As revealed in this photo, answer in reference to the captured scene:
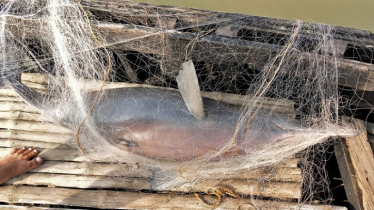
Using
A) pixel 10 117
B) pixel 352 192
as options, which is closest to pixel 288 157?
pixel 352 192

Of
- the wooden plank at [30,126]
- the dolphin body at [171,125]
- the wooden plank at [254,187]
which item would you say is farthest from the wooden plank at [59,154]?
the wooden plank at [254,187]

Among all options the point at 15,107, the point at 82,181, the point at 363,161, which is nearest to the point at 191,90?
the point at 82,181

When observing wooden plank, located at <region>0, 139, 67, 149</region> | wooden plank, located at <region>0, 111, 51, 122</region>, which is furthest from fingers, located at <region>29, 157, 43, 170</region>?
wooden plank, located at <region>0, 111, 51, 122</region>

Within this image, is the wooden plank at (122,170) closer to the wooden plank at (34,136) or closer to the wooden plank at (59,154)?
the wooden plank at (59,154)

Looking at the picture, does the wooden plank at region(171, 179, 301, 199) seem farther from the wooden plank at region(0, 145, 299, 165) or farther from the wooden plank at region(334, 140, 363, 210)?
the wooden plank at region(334, 140, 363, 210)

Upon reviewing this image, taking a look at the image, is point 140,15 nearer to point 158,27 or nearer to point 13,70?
point 158,27

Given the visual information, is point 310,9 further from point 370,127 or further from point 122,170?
point 122,170
